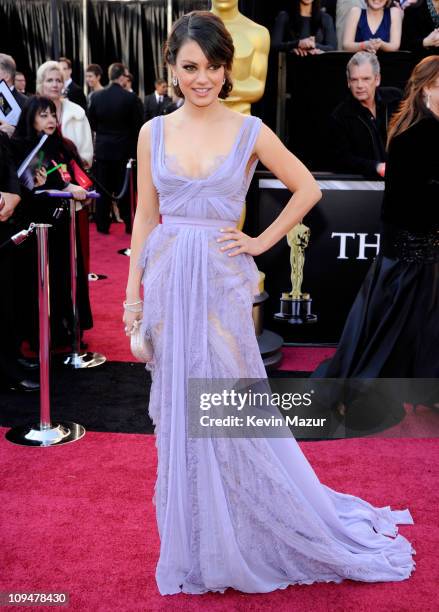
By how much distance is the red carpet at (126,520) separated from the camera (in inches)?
104

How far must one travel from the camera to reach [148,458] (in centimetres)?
380

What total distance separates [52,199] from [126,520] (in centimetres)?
259

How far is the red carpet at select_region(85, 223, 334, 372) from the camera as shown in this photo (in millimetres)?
5516

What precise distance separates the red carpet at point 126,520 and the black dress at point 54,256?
5.30 feet

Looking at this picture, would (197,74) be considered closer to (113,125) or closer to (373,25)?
(373,25)

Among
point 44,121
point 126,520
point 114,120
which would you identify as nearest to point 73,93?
point 114,120

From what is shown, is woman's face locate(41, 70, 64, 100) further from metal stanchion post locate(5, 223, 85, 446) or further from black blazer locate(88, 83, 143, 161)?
black blazer locate(88, 83, 143, 161)

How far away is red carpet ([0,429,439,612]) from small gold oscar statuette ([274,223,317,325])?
176 cm

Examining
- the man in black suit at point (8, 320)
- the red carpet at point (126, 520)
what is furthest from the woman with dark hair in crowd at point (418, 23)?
the red carpet at point (126, 520)

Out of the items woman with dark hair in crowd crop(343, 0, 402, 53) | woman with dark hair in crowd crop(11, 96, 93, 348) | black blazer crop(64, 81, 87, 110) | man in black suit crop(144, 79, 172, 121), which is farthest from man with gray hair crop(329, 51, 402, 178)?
man in black suit crop(144, 79, 172, 121)

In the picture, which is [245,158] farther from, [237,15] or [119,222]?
[119,222]

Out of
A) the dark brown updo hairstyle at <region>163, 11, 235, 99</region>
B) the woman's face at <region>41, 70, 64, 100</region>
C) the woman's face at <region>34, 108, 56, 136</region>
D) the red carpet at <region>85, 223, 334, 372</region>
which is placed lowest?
the red carpet at <region>85, 223, 334, 372</region>

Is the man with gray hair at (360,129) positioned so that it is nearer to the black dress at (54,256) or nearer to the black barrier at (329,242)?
the black barrier at (329,242)

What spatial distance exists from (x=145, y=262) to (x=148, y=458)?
4.82 feet
